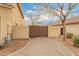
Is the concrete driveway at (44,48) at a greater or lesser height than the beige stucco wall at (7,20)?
lesser

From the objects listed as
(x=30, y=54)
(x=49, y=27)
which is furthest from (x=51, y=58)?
(x=49, y=27)

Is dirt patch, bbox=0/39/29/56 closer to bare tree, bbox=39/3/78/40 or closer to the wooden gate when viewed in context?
the wooden gate

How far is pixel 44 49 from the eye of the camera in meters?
7.15

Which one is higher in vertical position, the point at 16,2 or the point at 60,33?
the point at 16,2

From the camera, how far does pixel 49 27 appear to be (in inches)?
296

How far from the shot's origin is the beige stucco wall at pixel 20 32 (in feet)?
24.6

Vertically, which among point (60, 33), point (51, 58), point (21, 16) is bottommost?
point (51, 58)

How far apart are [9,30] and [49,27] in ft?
4.76

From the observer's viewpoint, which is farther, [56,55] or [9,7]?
[9,7]

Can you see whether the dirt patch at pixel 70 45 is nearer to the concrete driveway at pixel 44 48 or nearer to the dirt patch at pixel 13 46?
the concrete driveway at pixel 44 48

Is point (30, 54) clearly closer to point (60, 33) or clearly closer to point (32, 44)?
point (32, 44)

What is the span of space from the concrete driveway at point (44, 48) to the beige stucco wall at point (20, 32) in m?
0.31

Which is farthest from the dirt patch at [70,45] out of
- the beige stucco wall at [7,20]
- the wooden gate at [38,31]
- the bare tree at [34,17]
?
the beige stucco wall at [7,20]

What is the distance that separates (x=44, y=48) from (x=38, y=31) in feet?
2.63
